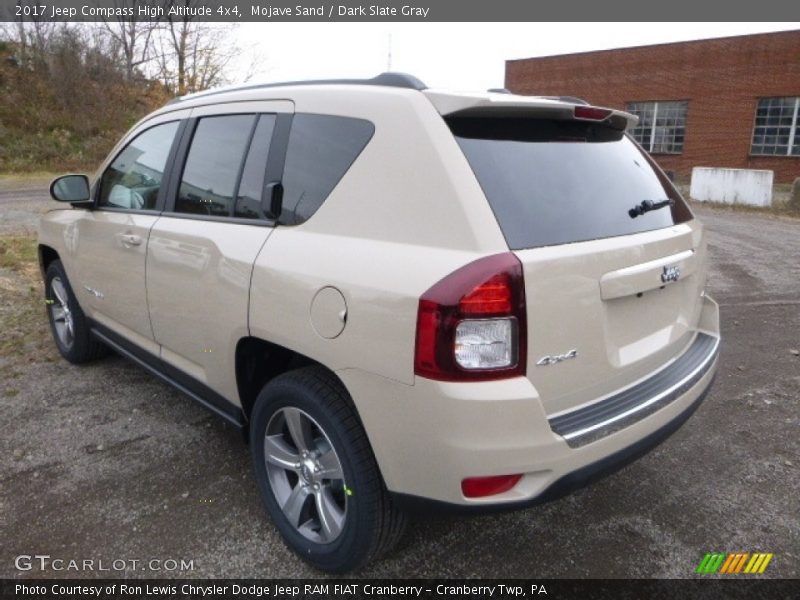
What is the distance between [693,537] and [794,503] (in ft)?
2.16

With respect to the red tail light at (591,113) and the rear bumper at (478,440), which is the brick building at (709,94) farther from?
the rear bumper at (478,440)

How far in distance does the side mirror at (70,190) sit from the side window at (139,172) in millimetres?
100

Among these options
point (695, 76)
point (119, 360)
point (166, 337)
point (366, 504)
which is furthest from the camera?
point (695, 76)

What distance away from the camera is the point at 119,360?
4.69 meters

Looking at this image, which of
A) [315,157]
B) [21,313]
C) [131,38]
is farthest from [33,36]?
[315,157]

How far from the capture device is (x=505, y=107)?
2.08 meters

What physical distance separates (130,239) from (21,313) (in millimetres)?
3317

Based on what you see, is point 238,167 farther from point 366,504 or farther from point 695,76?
point 695,76

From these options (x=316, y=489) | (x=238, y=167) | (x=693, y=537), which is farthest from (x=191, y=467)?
(x=693, y=537)

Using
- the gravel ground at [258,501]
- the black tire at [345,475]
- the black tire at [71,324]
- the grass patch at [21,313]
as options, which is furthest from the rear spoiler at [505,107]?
the grass patch at [21,313]

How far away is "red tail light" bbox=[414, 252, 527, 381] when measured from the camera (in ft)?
5.93

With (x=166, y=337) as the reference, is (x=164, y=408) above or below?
below

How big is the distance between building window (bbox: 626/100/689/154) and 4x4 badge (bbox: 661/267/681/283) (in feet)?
87.3

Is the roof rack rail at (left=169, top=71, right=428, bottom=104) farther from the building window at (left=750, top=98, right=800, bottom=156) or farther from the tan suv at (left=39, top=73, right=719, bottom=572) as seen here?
the building window at (left=750, top=98, right=800, bottom=156)
